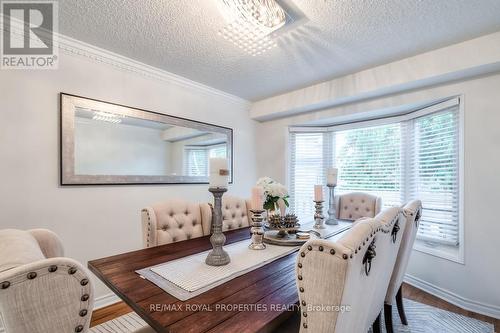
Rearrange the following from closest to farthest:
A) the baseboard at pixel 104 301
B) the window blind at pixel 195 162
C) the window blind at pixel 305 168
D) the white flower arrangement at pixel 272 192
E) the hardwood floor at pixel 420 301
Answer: the white flower arrangement at pixel 272 192 < the hardwood floor at pixel 420 301 < the baseboard at pixel 104 301 < the window blind at pixel 195 162 < the window blind at pixel 305 168

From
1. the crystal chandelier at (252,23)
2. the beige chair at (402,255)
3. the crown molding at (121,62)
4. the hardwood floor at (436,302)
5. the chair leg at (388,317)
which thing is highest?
the crystal chandelier at (252,23)

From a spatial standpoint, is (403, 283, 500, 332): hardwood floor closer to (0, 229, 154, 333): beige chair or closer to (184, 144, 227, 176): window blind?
(184, 144, 227, 176): window blind

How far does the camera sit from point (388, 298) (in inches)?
64.0

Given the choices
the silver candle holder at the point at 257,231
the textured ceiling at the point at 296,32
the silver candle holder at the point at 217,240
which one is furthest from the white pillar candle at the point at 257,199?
the textured ceiling at the point at 296,32

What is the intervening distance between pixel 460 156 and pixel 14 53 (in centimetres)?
411

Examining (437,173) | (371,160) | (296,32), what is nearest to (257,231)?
(296,32)

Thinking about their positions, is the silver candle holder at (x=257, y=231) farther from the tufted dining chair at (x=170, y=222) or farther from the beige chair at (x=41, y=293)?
the beige chair at (x=41, y=293)

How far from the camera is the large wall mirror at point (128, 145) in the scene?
2102 millimetres

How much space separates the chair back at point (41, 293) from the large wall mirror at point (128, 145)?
1.66 m

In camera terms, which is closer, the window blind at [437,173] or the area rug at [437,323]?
the area rug at [437,323]

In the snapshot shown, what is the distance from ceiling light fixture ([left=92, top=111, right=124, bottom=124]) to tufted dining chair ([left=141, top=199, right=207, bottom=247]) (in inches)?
44.9

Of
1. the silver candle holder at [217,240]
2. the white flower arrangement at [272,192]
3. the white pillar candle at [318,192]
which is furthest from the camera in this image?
the white pillar candle at [318,192]

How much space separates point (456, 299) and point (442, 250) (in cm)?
46

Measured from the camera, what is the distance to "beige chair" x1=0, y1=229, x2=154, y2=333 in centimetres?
55
